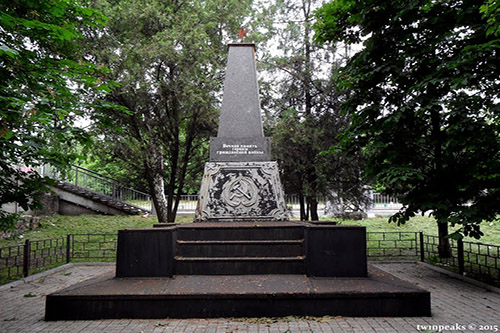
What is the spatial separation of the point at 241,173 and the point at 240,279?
109 inches

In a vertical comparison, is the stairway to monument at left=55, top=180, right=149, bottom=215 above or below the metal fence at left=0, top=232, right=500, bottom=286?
above

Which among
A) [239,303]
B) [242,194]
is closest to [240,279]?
[239,303]

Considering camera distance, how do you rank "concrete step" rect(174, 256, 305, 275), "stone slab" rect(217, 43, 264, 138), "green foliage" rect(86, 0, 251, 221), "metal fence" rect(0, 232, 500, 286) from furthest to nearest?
"green foliage" rect(86, 0, 251, 221), "stone slab" rect(217, 43, 264, 138), "metal fence" rect(0, 232, 500, 286), "concrete step" rect(174, 256, 305, 275)

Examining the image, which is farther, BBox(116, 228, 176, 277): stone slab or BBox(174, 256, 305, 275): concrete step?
BBox(174, 256, 305, 275): concrete step

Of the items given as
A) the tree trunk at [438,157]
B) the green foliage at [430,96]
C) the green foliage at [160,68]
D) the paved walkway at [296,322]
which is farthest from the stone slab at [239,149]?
the green foliage at [160,68]

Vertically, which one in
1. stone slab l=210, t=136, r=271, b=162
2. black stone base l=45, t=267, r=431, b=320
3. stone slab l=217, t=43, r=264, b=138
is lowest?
black stone base l=45, t=267, r=431, b=320

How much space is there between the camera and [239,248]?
18.0 ft

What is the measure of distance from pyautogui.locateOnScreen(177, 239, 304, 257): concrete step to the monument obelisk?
149 cm

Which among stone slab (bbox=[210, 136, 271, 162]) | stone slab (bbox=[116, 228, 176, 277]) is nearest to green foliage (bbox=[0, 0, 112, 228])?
stone slab (bbox=[116, 228, 176, 277])

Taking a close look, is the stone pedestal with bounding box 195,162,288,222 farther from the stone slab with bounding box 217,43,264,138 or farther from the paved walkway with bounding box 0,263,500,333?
the paved walkway with bounding box 0,263,500,333

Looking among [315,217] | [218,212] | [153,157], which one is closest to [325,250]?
[218,212]

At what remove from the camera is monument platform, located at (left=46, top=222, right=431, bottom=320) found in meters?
4.23

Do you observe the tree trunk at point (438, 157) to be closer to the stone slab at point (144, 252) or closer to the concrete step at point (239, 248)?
the concrete step at point (239, 248)

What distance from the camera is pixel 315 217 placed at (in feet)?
40.5
